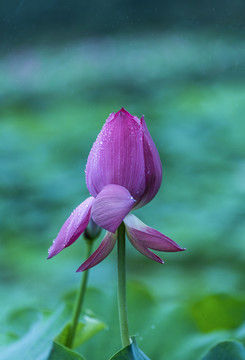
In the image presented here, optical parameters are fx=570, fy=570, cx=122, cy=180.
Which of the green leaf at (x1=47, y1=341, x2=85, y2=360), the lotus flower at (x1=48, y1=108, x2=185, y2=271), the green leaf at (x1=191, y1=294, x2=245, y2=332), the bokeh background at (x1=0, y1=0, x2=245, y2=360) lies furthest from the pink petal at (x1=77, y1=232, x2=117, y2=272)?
the green leaf at (x1=191, y1=294, x2=245, y2=332)

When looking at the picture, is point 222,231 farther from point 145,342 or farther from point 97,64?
point 97,64

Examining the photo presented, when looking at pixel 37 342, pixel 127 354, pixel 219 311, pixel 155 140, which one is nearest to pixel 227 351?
pixel 127 354

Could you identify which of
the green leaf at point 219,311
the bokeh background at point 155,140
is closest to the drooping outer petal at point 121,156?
the bokeh background at point 155,140

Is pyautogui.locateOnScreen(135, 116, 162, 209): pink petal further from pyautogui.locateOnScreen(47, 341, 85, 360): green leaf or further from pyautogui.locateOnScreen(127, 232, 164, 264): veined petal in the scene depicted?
pyautogui.locateOnScreen(47, 341, 85, 360): green leaf

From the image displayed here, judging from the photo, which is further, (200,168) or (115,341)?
(200,168)

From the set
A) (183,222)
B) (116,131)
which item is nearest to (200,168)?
(183,222)

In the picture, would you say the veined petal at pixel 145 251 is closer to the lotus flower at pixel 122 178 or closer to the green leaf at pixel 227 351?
the lotus flower at pixel 122 178

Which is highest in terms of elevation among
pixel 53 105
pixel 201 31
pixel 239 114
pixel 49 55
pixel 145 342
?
pixel 49 55
